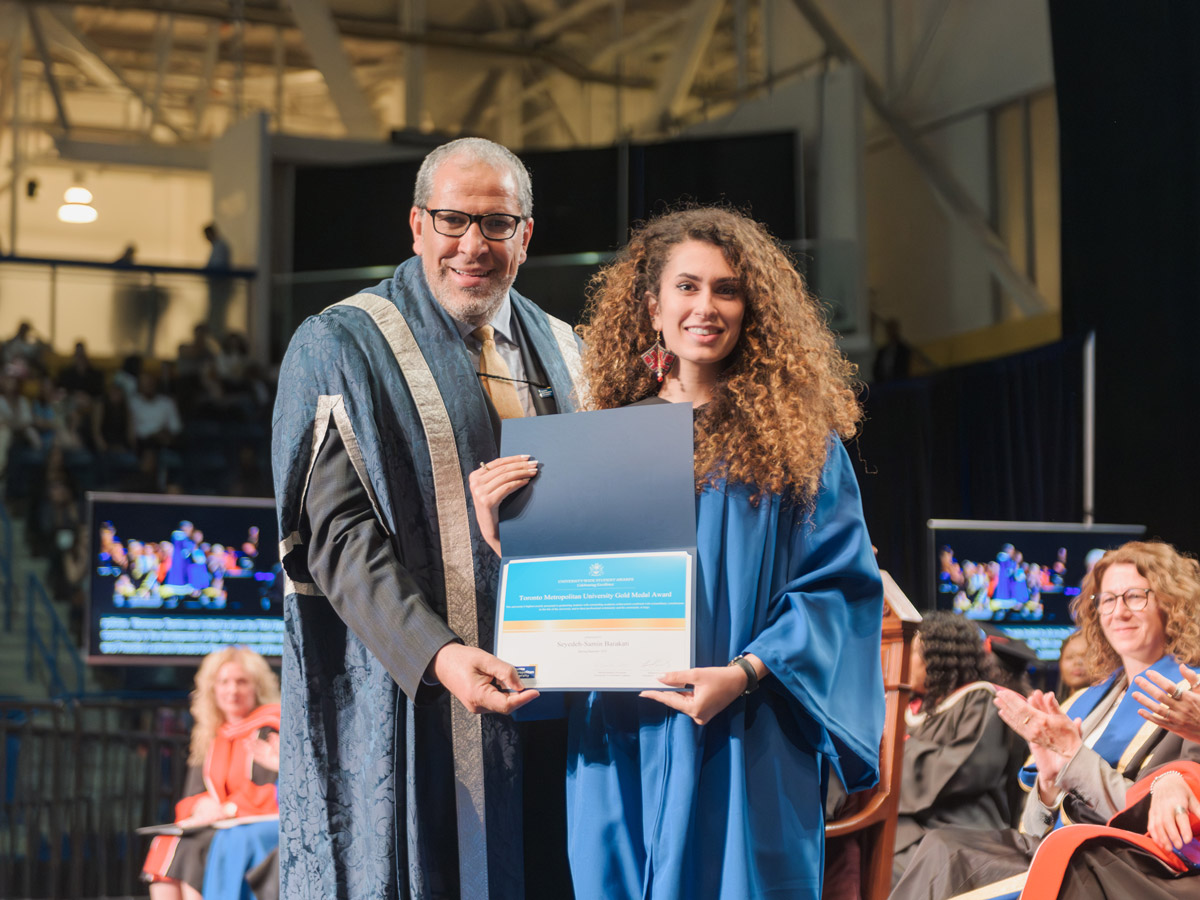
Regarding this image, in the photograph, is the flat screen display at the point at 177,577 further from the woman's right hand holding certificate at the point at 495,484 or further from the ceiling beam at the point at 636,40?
the ceiling beam at the point at 636,40

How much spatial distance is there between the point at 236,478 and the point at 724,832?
950 centimetres

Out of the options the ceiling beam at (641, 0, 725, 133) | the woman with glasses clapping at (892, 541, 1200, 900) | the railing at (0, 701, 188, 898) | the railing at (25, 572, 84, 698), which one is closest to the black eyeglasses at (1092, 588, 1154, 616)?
the woman with glasses clapping at (892, 541, 1200, 900)

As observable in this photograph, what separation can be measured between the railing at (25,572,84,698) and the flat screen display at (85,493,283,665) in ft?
8.94

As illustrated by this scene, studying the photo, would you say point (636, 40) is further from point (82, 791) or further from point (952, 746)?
point (952, 746)

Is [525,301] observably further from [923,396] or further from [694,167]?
[694,167]

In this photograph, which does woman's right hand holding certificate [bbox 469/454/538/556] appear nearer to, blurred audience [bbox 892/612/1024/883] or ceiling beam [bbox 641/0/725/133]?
blurred audience [bbox 892/612/1024/883]

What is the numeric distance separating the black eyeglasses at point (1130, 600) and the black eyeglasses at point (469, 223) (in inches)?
105

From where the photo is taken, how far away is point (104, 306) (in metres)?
11.0

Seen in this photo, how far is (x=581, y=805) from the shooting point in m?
1.92

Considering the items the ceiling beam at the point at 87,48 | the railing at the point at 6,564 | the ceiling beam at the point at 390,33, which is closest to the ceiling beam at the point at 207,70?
the ceiling beam at the point at 390,33

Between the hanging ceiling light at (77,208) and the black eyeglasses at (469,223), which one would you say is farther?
the hanging ceiling light at (77,208)

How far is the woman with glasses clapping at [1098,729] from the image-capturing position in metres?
3.62

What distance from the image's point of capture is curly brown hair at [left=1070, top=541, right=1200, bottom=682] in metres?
4.00

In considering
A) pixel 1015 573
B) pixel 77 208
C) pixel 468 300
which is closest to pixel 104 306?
pixel 77 208
